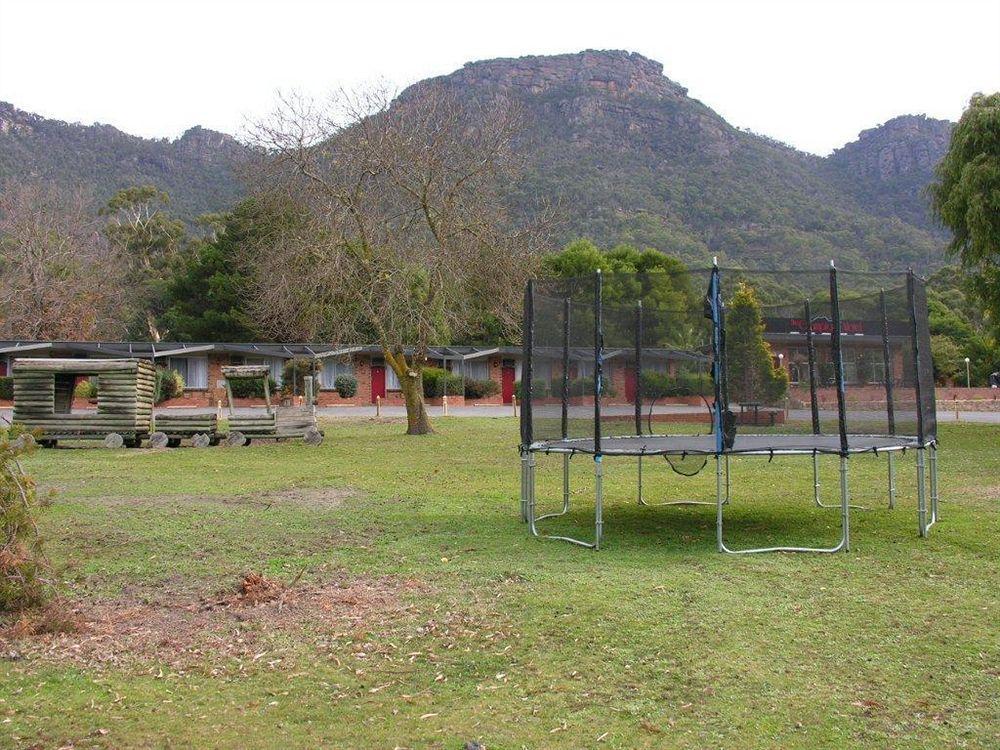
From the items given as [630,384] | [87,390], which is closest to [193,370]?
[87,390]

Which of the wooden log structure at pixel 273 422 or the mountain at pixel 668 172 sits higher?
the mountain at pixel 668 172

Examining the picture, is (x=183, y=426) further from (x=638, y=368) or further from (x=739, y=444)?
(x=739, y=444)

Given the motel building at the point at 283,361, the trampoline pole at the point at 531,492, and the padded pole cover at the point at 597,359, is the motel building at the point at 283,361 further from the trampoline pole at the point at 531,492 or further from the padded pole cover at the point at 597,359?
the padded pole cover at the point at 597,359

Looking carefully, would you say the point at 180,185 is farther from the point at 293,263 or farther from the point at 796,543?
the point at 796,543

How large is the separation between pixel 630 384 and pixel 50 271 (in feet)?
163

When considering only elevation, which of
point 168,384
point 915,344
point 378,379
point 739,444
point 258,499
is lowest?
point 258,499

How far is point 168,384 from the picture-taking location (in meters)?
43.8

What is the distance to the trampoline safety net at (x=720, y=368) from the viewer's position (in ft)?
29.0

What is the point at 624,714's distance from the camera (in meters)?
4.37

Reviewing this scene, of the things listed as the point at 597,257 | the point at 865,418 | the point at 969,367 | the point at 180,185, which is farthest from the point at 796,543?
the point at 180,185

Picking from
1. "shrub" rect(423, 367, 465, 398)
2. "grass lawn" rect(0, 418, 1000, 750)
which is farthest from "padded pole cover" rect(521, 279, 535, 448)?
"shrub" rect(423, 367, 465, 398)

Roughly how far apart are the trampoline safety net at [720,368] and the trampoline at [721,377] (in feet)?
0.05

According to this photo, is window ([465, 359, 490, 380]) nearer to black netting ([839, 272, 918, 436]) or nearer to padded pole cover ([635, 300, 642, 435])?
padded pole cover ([635, 300, 642, 435])

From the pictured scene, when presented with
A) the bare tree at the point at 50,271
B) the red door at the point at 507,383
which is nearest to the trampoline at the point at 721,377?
the red door at the point at 507,383
